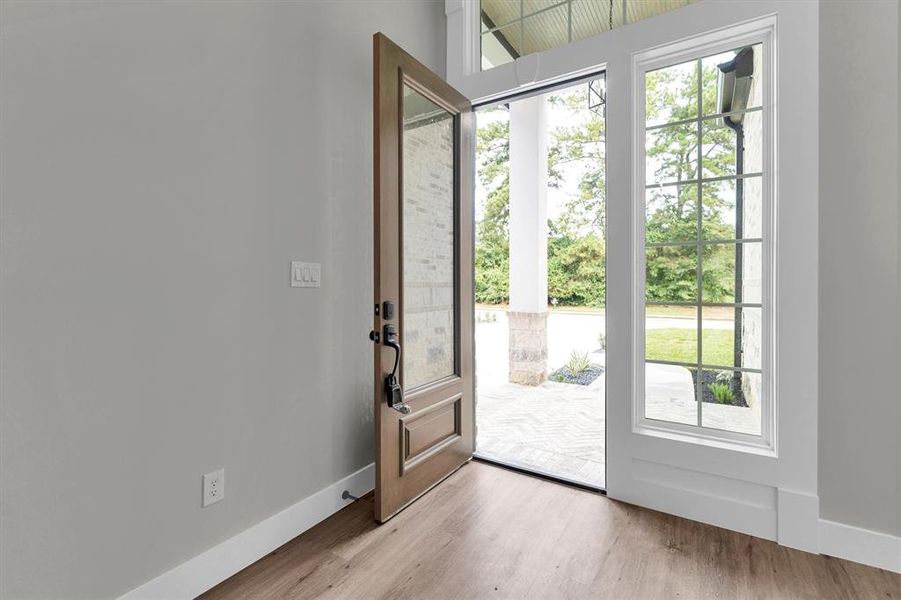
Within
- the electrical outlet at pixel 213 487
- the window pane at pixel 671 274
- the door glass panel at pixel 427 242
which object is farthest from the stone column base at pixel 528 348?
the electrical outlet at pixel 213 487

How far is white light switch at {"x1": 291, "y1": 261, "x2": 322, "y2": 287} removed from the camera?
1953 mm

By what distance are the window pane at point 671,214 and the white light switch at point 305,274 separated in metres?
1.68

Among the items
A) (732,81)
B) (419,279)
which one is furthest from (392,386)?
(732,81)

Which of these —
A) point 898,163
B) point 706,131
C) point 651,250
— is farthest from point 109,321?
point 898,163

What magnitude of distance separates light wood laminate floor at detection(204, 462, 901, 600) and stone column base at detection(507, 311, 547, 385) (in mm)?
3174

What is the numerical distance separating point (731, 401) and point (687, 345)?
0.32 m

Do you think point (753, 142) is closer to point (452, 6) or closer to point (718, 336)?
point (718, 336)

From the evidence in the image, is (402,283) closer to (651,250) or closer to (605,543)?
(651,250)

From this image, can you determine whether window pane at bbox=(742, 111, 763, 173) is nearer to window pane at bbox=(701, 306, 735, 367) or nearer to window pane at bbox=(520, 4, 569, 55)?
window pane at bbox=(701, 306, 735, 367)

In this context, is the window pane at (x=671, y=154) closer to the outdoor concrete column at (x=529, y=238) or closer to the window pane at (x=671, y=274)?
the window pane at (x=671, y=274)

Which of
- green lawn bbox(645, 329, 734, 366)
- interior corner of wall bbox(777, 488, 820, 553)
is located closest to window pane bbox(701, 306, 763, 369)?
green lawn bbox(645, 329, 734, 366)

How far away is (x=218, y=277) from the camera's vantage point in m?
1.66

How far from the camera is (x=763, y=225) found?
200 centimetres

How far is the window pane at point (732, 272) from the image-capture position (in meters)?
2.03
